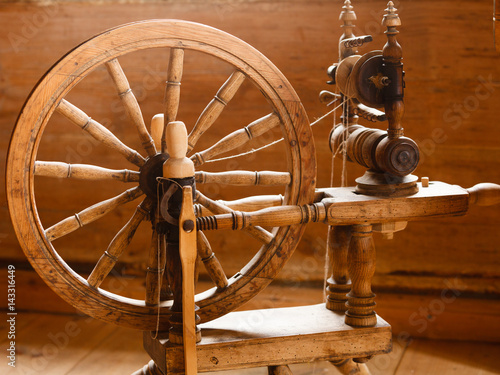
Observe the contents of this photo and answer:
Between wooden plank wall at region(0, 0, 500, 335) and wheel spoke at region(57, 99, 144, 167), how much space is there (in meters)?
1.05

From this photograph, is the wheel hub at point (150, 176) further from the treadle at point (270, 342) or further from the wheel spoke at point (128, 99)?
the treadle at point (270, 342)

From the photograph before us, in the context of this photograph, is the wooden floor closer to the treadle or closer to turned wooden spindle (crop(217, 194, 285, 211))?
the treadle

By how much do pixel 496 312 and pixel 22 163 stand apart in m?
2.03

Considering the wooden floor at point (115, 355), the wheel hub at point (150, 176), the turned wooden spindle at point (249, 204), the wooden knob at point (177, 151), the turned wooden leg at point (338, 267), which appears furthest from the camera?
the wooden floor at point (115, 355)

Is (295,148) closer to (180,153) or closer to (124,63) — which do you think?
(180,153)

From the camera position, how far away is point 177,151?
5.98 feet

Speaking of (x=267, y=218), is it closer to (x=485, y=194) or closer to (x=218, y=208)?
(x=218, y=208)

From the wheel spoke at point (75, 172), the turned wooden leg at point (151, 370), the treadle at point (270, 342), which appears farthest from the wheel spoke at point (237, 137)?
the turned wooden leg at point (151, 370)

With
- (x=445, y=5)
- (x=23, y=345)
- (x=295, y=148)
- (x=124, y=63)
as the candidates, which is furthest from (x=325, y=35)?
(x=23, y=345)

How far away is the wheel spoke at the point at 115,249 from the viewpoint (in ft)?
6.72

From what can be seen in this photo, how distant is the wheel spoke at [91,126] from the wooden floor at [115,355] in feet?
3.40

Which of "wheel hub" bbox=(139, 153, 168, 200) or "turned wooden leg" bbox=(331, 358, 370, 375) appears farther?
"turned wooden leg" bbox=(331, 358, 370, 375)

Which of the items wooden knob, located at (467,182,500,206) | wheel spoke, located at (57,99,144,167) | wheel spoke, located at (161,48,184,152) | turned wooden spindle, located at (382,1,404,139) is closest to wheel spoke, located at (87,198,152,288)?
wheel spoke, located at (57,99,144,167)

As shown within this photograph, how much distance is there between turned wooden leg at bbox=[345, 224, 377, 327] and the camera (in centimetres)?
208
